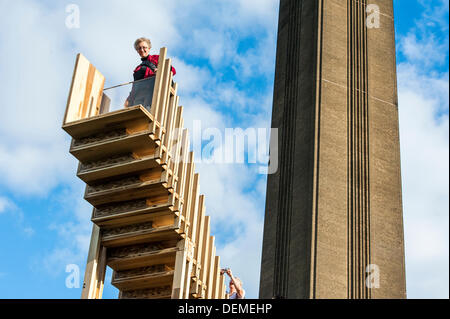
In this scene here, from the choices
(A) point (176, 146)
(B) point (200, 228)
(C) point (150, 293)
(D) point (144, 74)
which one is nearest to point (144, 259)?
(C) point (150, 293)

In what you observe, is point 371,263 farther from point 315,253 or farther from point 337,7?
point 337,7

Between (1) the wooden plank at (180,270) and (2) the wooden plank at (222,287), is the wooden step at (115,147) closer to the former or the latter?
(1) the wooden plank at (180,270)

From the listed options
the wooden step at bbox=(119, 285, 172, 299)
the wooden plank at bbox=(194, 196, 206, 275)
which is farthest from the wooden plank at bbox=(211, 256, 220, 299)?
the wooden step at bbox=(119, 285, 172, 299)

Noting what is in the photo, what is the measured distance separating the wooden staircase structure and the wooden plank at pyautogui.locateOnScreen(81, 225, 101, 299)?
0.02 m

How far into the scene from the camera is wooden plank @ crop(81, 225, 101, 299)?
20266mm

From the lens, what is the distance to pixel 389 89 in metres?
22.3

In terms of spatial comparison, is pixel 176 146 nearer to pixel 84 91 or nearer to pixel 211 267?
pixel 84 91

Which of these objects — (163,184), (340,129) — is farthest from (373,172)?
(163,184)

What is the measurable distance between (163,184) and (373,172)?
200 inches

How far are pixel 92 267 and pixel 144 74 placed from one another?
16.0 feet

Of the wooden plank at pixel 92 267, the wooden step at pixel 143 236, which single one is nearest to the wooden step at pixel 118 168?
the wooden plank at pixel 92 267

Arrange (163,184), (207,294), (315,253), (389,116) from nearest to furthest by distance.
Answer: (315,253) < (163,184) < (389,116) < (207,294)

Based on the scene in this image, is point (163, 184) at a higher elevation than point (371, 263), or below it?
higher

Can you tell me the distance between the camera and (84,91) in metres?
20.8
